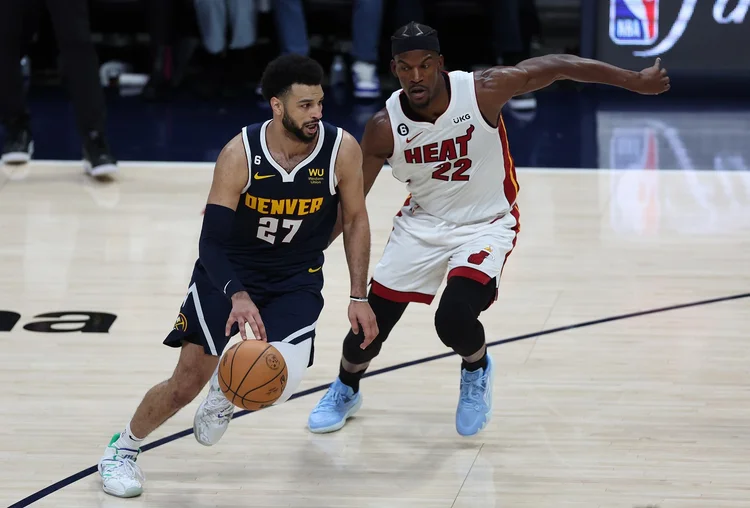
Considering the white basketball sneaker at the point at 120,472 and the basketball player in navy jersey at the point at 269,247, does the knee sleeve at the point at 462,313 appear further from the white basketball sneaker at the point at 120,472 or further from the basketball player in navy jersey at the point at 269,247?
the white basketball sneaker at the point at 120,472

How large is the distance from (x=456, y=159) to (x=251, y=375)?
4.22 ft

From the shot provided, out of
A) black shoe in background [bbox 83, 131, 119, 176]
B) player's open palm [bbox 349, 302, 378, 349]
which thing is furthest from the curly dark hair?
black shoe in background [bbox 83, 131, 119, 176]

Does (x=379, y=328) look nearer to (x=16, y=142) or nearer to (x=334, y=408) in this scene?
(x=334, y=408)

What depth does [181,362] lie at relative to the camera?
167 inches

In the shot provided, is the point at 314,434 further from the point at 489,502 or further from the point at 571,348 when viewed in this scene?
the point at 571,348

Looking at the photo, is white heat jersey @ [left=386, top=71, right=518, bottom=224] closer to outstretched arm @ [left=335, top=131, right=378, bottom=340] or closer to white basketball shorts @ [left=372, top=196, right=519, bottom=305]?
white basketball shorts @ [left=372, top=196, right=519, bottom=305]

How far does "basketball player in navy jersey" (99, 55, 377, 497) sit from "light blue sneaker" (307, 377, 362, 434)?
639 mm

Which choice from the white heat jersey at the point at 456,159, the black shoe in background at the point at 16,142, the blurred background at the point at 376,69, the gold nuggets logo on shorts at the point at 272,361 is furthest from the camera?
the blurred background at the point at 376,69

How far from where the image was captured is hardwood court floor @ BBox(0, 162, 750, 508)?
4.38m

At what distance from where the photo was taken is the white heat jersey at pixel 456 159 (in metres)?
4.69

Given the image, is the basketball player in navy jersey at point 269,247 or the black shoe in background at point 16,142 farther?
the black shoe in background at point 16,142

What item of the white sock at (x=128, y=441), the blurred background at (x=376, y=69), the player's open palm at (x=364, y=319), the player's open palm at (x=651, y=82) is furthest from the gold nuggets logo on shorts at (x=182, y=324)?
the blurred background at (x=376, y=69)

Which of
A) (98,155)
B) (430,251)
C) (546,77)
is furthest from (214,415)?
(98,155)

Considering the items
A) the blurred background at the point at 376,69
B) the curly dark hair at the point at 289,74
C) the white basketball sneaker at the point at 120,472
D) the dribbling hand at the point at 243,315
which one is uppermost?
the curly dark hair at the point at 289,74
